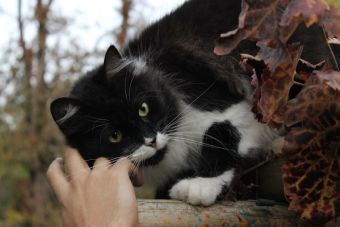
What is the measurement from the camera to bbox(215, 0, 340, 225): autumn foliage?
830 mm

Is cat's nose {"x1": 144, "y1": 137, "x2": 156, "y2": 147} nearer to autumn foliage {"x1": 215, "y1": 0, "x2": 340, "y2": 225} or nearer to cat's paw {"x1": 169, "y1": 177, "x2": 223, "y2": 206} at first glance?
cat's paw {"x1": 169, "y1": 177, "x2": 223, "y2": 206}

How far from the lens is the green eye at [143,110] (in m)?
1.49

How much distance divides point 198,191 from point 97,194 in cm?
27

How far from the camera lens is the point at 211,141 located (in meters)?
1.54

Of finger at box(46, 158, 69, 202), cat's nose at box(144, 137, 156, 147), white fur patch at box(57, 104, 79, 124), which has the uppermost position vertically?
white fur patch at box(57, 104, 79, 124)

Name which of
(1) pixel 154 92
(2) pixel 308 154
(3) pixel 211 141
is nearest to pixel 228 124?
(3) pixel 211 141

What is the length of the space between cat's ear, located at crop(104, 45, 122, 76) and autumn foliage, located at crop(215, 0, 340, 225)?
0.64 meters

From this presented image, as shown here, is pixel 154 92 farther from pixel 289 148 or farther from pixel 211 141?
pixel 289 148

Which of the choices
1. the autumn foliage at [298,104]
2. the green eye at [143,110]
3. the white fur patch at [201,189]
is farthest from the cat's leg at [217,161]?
the autumn foliage at [298,104]

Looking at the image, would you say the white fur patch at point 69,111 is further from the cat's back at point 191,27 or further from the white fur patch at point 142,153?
the cat's back at point 191,27

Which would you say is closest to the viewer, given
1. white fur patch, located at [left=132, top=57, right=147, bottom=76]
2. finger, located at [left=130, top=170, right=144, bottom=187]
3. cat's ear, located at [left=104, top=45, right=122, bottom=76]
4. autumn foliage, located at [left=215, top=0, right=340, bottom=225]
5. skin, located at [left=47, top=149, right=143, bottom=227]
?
autumn foliage, located at [left=215, top=0, right=340, bottom=225]

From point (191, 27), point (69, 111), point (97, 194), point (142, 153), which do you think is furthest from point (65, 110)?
point (191, 27)

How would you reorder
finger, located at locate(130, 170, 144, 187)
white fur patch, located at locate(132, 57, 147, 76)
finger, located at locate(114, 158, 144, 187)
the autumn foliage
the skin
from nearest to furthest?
the autumn foliage, the skin, finger, located at locate(114, 158, 144, 187), finger, located at locate(130, 170, 144, 187), white fur patch, located at locate(132, 57, 147, 76)

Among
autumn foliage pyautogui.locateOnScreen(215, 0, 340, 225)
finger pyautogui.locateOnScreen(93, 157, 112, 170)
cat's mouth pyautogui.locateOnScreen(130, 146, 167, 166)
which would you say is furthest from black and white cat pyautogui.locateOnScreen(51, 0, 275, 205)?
autumn foliage pyautogui.locateOnScreen(215, 0, 340, 225)
